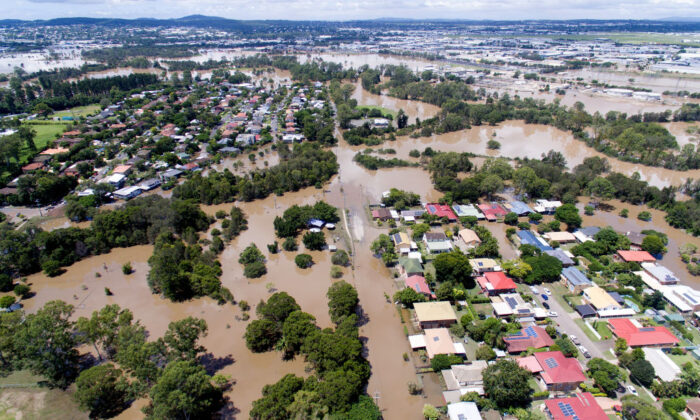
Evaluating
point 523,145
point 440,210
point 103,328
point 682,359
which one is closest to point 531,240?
point 440,210

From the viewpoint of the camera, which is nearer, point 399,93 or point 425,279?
point 425,279

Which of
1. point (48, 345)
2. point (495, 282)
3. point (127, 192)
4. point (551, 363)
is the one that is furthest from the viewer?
point (127, 192)

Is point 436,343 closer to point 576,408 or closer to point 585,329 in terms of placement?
point 576,408

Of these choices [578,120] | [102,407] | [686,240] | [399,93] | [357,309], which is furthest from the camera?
[399,93]

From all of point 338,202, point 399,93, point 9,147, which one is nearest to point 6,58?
point 9,147

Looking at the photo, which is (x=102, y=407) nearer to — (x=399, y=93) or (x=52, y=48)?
(x=399, y=93)

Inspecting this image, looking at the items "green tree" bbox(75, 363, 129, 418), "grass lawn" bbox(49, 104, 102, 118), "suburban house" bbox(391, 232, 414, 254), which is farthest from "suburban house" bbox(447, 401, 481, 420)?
"grass lawn" bbox(49, 104, 102, 118)
